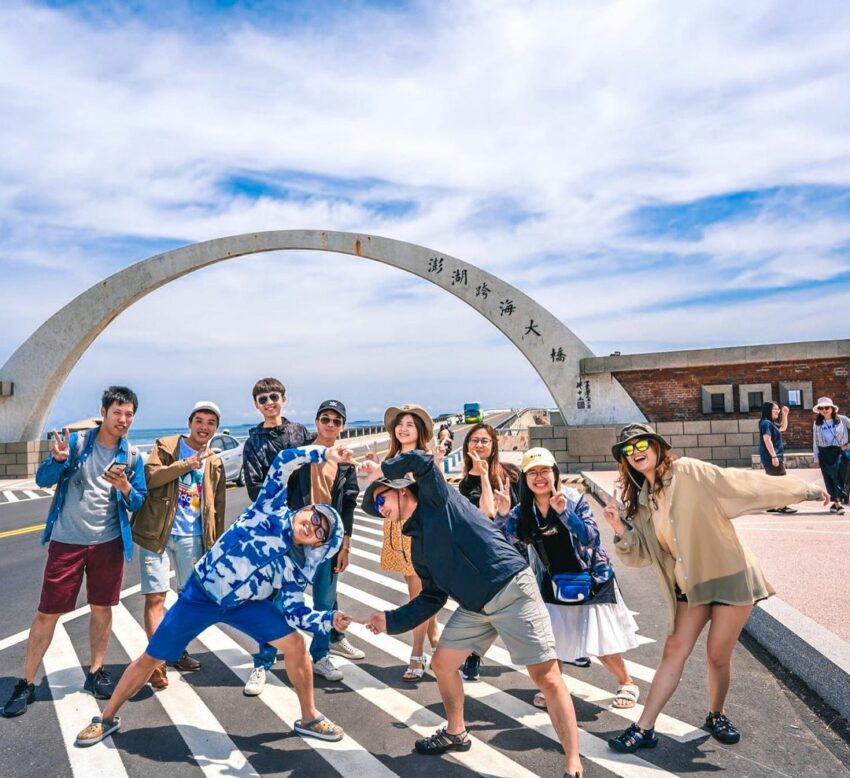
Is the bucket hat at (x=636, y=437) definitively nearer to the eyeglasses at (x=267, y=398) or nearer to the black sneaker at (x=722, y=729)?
the black sneaker at (x=722, y=729)

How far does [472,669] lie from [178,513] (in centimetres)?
228

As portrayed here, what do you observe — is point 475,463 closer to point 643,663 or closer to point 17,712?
point 643,663

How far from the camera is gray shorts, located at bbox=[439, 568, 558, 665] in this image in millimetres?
2980

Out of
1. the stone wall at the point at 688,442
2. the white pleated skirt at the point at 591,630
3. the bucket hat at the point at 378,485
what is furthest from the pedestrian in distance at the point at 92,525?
the stone wall at the point at 688,442

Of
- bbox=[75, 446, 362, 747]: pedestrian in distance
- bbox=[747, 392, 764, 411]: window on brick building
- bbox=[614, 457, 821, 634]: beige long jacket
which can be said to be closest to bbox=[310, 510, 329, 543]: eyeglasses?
bbox=[75, 446, 362, 747]: pedestrian in distance

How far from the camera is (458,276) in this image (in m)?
18.1

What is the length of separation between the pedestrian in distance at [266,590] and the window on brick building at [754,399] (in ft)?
48.9

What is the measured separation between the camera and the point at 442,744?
318cm

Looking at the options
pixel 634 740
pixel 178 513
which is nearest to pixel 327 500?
pixel 178 513

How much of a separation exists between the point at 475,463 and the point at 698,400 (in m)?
13.3

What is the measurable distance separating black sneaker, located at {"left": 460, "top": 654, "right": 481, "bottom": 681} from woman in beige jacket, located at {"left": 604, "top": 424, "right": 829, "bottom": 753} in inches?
45.5

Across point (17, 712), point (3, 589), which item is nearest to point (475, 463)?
point (17, 712)

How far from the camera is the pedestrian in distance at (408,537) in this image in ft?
13.9

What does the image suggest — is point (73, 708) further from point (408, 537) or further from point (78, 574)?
point (408, 537)
